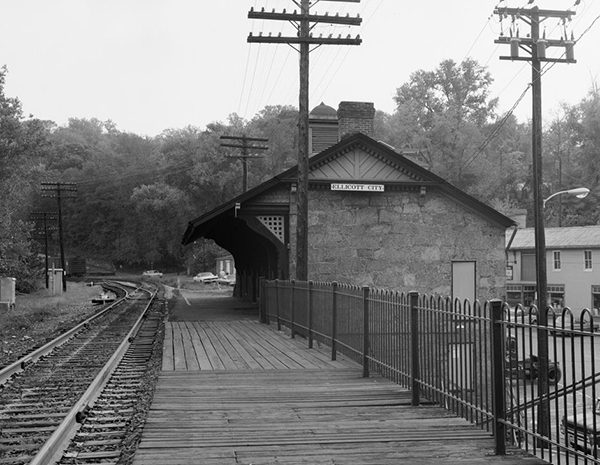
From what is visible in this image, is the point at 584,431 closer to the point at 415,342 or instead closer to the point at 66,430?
the point at 415,342

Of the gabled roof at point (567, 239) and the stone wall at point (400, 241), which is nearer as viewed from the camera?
the stone wall at point (400, 241)

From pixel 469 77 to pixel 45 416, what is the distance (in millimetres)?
65528

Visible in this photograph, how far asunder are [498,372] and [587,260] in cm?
4293

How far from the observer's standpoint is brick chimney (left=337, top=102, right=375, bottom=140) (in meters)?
24.0

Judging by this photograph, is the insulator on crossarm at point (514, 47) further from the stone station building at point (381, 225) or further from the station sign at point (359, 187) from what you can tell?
the station sign at point (359, 187)

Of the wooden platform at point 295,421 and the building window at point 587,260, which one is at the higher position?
the building window at point 587,260

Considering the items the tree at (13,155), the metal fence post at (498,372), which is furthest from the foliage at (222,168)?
the metal fence post at (498,372)

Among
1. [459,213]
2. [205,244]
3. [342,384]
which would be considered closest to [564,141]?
[205,244]

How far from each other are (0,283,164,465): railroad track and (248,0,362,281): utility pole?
4.70m

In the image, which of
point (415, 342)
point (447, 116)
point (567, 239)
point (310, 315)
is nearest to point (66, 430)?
point (415, 342)

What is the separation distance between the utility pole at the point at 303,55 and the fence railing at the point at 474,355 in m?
6.07

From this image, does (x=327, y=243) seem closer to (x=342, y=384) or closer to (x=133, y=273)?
(x=342, y=384)

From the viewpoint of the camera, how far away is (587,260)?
45000 millimetres

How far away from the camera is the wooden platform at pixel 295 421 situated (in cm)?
548
